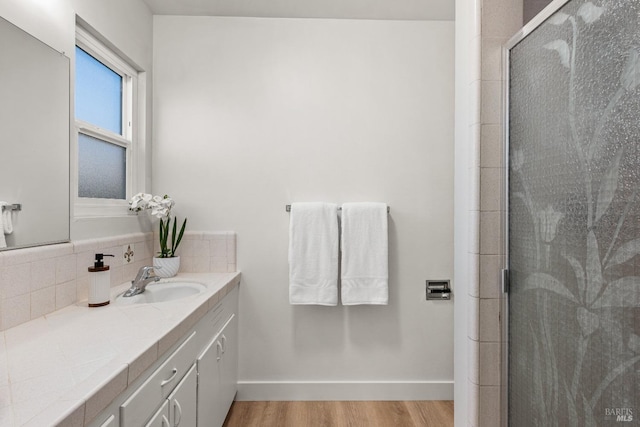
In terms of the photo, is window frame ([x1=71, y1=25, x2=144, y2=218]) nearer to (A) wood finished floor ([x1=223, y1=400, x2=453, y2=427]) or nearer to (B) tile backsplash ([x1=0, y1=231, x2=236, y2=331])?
(B) tile backsplash ([x1=0, y1=231, x2=236, y2=331])

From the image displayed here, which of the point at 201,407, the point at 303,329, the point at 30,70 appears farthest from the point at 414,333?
the point at 30,70

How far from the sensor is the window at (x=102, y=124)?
152cm

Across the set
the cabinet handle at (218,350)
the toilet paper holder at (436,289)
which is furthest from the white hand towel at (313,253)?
the toilet paper holder at (436,289)

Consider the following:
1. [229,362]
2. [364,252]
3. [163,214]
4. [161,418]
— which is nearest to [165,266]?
[163,214]

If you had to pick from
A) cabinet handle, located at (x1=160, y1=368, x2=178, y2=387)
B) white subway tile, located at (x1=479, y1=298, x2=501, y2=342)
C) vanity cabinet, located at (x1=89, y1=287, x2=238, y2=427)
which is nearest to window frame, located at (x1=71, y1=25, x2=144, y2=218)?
vanity cabinet, located at (x1=89, y1=287, x2=238, y2=427)

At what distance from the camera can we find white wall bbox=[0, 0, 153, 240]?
3.82 ft

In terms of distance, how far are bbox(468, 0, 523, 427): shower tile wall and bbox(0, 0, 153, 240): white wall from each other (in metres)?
1.59

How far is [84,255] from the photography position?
1.40 meters

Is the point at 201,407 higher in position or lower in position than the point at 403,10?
lower

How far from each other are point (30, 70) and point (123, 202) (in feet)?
2.67

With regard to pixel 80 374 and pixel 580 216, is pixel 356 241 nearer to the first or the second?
pixel 580 216

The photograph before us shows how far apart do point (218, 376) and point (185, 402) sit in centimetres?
42

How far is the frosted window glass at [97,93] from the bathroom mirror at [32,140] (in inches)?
8.6

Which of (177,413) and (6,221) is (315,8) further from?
(177,413)
